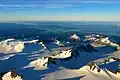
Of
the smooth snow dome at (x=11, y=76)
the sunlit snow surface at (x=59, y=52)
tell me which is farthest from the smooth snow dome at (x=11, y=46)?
the smooth snow dome at (x=11, y=76)

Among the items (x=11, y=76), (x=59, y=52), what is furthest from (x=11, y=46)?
(x=11, y=76)

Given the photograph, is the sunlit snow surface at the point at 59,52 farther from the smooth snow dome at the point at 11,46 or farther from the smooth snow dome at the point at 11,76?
the smooth snow dome at the point at 11,76

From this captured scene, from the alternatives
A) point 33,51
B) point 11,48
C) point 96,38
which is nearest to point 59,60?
point 33,51

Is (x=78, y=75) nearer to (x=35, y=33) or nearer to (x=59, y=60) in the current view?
(x=59, y=60)

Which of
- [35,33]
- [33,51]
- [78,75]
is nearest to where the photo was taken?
[78,75]

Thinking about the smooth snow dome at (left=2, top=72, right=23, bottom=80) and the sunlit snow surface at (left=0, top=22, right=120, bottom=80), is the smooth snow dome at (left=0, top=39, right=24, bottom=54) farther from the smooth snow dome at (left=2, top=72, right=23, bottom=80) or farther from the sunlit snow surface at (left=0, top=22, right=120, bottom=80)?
the smooth snow dome at (left=2, top=72, right=23, bottom=80)

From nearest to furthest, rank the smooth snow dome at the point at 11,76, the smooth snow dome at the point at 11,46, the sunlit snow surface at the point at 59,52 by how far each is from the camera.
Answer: the smooth snow dome at the point at 11,76 < the sunlit snow surface at the point at 59,52 < the smooth snow dome at the point at 11,46

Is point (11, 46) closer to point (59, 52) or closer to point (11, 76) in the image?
point (59, 52)

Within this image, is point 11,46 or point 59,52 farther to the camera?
point 11,46
